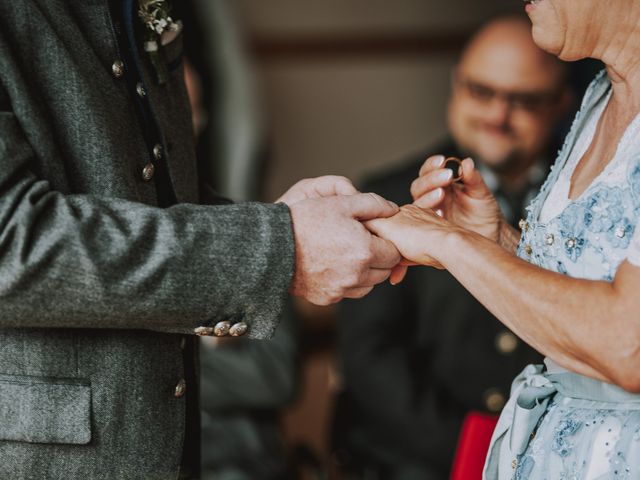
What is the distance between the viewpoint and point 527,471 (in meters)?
1.52

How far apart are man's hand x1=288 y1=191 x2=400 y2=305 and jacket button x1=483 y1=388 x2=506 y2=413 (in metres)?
1.34

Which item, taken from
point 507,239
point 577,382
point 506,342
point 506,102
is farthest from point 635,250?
point 506,102

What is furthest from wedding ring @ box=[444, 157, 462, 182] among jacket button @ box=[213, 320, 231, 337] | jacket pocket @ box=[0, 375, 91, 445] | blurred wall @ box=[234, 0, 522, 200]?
blurred wall @ box=[234, 0, 522, 200]

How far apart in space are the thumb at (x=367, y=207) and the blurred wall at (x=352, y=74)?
3.25m

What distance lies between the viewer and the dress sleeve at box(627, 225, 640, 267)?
127 centimetres

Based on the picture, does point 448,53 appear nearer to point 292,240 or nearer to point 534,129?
point 534,129

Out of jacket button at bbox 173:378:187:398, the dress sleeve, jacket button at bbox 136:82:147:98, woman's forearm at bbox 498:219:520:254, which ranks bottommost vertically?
jacket button at bbox 173:378:187:398

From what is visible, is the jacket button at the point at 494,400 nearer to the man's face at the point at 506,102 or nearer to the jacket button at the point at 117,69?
the man's face at the point at 506,102

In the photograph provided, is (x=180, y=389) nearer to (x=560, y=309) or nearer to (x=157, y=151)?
(x=157, y=151)

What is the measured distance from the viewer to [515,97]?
302cm

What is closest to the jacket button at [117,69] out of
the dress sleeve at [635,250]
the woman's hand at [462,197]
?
the woman's hand at [462,197]

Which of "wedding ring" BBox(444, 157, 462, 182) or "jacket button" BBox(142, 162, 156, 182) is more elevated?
"jacket button" BBox(142, 162, 156, 182)

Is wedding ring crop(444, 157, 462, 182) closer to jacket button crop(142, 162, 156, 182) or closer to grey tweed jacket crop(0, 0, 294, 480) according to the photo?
grey tweed jacket crop(0, 0, 294, 480)

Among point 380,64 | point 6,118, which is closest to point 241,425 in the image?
point 6,118
